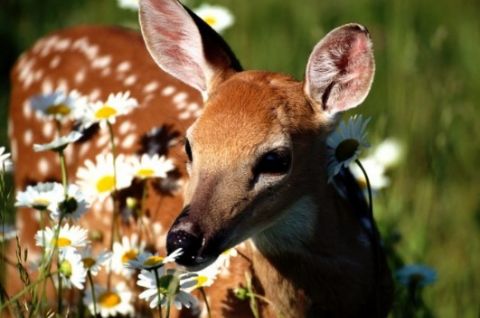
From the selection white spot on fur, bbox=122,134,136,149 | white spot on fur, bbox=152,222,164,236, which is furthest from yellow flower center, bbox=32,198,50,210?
white spot on fur, bbox=122,134,136,149

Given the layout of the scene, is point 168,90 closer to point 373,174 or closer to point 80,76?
point 80,76

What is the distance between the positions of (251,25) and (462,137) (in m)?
1.73

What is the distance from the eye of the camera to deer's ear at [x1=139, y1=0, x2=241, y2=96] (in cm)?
413

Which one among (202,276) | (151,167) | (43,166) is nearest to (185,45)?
(151,167)

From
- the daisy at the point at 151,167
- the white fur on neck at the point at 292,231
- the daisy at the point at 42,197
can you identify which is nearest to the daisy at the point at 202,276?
the white fur on neck at the point at 292,231

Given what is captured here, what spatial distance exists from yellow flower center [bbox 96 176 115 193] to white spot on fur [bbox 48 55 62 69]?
53.6 inches

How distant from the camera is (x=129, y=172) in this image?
430 cm

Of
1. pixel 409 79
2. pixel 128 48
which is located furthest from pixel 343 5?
pixel 128 48

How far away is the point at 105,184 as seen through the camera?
169 inches

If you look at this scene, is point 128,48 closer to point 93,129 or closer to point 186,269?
point 93,129

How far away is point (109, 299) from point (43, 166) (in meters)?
1.46

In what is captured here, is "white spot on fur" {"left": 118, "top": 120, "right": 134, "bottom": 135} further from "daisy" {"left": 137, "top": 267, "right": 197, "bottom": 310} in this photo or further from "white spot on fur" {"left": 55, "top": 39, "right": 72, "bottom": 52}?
"daisy" {"left": 137, "top": 267, "right": 197, "bottom": 310}

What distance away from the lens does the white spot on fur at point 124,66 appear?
209 inches

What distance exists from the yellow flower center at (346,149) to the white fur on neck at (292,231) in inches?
6.3
